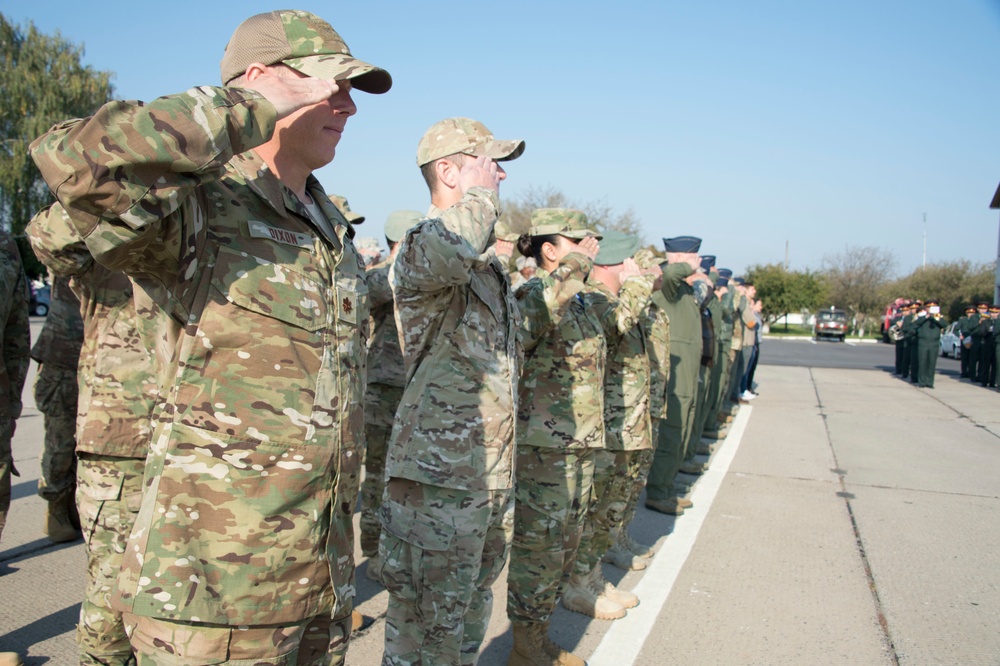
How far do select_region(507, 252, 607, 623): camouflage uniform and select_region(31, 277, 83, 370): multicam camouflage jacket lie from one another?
110 inches

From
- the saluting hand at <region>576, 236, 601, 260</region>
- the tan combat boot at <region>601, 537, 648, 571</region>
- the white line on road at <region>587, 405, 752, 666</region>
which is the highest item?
the saluting hand at <region>576, 236, 601, 260</region>

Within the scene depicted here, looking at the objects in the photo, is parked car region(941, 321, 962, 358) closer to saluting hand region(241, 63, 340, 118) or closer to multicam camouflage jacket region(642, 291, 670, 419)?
multicam camouflage jacket region(642, 291, 670, 419)

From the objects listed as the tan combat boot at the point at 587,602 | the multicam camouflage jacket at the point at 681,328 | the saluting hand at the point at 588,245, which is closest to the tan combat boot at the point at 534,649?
the tan combat boot at the point at 587,602

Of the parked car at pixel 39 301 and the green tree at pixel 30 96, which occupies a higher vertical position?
the green tree at pixel 30 96

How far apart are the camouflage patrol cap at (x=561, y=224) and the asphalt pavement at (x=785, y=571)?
227 cm

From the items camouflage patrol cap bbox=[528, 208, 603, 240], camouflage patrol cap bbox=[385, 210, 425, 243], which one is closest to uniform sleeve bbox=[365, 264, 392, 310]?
camouflage patrol cap bbox=[385, 210, 425, 243]

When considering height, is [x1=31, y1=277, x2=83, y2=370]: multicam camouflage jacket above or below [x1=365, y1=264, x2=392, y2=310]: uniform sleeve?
below

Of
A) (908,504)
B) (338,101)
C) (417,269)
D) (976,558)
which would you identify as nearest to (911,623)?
(976,558)

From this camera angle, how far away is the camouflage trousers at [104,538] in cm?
268

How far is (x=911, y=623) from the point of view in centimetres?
460

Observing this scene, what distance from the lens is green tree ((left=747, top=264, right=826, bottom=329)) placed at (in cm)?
5256

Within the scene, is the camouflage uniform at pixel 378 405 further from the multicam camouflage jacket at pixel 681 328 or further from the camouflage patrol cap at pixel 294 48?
the multicam camouflage jacket at pixel 681 328

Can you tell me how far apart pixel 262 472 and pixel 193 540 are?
21 centimetres

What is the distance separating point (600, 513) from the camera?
4566 millimetres
